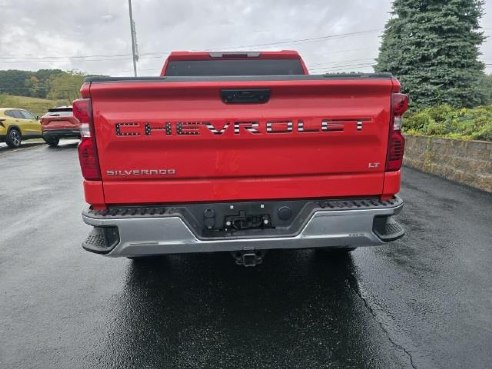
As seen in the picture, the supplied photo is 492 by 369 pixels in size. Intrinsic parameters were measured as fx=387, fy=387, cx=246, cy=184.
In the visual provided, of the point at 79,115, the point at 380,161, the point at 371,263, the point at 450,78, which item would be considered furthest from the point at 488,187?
the point at 450,78

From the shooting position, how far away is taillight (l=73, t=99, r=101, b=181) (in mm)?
2578

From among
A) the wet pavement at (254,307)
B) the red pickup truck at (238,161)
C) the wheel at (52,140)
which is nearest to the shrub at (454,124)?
the wet pavement at (254,307)

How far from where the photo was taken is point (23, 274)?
3916 millimetres

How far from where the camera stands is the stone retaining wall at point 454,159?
23.1 feet

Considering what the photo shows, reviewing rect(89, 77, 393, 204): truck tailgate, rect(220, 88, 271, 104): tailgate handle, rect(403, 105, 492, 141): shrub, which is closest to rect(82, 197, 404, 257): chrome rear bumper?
rect(89, 77, 393, 204): truck tailgate

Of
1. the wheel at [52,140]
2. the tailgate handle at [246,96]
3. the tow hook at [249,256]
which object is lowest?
the wheel at [52,140]

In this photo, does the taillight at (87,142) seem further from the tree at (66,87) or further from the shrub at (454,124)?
the tree at (66,87)

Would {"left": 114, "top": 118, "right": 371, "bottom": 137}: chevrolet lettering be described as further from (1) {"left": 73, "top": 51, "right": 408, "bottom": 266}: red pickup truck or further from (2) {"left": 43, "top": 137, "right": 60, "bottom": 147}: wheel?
(2) {"left": 43, "top": 137, "right": 60, "bottom": 147}: wheel

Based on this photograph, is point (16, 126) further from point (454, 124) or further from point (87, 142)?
point (87, 142)

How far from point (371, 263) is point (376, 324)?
1.16 metres

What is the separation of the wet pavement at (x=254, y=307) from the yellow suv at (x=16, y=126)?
45.3ft

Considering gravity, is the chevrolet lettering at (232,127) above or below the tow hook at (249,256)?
above

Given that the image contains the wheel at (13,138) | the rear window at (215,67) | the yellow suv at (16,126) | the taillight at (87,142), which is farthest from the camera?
the wheel at (13,138)

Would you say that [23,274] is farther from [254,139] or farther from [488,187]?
[488,187]
